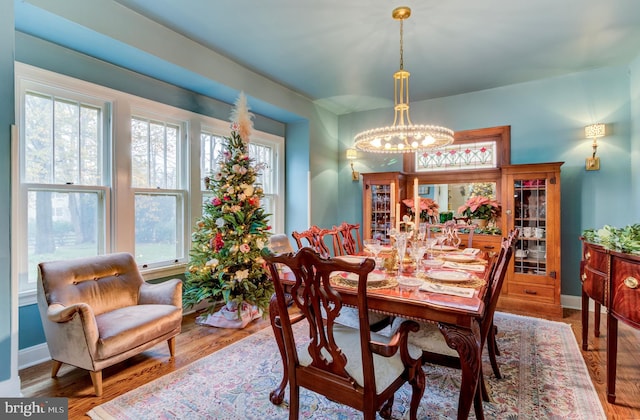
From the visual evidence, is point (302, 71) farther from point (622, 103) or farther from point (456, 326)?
point (622, 103)

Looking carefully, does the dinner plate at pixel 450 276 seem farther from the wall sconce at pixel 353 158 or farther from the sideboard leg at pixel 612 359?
the wall sconce at pixel 353 158

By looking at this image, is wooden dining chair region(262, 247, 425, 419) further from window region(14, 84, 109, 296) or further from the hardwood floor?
window region(14, 84, 109, 296)

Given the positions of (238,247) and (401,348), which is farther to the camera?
(238,247)

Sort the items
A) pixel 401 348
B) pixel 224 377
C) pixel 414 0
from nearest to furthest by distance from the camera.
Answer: pixel 401 348 → pixel 224 377 → pixel 414 0

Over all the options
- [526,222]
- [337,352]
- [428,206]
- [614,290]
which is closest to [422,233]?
[614,290]

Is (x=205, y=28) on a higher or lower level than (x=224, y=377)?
higher

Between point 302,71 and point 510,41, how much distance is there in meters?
2.22

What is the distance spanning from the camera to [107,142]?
9.64 feet

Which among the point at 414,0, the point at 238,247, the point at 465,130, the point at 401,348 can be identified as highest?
the point at 414,0

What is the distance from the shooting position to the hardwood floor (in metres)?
1.94

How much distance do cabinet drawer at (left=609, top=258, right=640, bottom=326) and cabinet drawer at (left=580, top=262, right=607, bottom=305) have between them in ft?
0.76

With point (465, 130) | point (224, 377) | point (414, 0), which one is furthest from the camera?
point (465, 130)

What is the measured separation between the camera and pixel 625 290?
6.09 ft

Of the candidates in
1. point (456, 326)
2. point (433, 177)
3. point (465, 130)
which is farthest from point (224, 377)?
point (465, 130)
